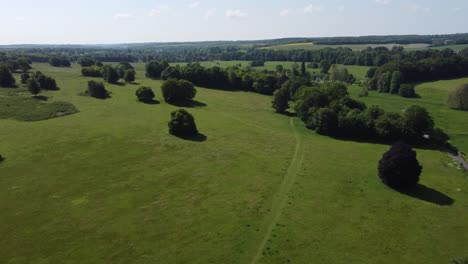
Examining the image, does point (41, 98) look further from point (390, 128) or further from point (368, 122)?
point (390, 128)

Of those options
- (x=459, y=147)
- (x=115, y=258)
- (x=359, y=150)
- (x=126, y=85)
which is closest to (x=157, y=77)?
(x=126, y=85)

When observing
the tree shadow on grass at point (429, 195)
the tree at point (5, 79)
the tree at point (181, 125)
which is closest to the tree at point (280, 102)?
the tree at point (181, 125)

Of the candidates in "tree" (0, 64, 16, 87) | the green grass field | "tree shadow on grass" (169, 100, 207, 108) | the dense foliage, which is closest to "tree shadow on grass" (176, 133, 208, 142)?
the green grass field

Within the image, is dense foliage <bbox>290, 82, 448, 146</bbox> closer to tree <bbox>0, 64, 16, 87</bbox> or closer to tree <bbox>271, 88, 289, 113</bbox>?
tree <bbox>271, 88, 289, 113</bbox>

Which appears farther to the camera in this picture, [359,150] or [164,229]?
[359,150]

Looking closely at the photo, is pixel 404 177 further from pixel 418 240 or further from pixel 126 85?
pixel 126 85

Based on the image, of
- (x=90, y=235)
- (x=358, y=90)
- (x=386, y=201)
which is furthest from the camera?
(x=358, y=90)

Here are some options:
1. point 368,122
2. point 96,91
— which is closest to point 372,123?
point 368,122
